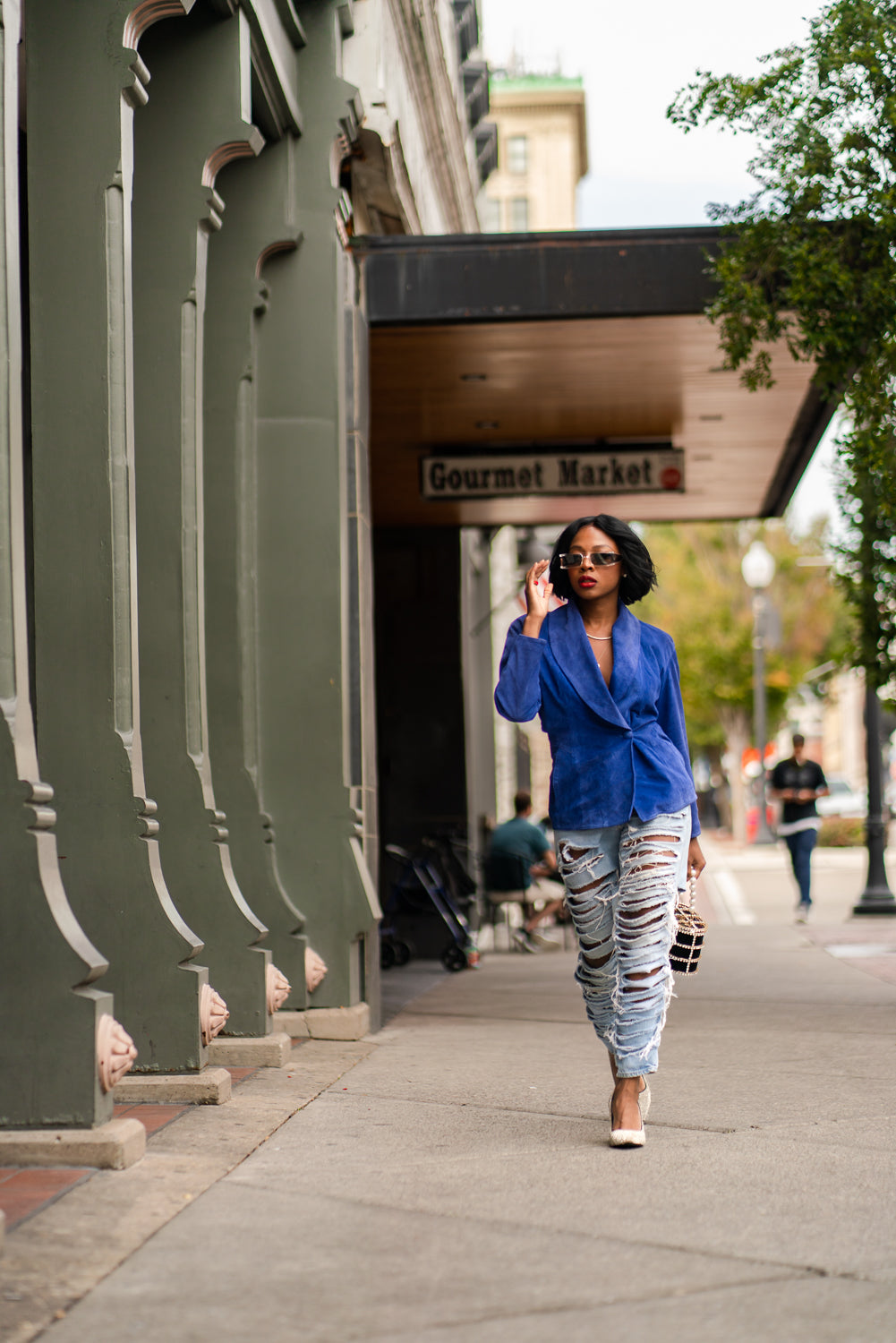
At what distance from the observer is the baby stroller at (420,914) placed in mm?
13344

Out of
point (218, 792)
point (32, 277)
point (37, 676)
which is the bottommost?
point (218, 792)

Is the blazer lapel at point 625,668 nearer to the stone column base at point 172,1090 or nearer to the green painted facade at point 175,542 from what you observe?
the green painted facade at point 175,542

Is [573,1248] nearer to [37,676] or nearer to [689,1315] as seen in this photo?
[689,1315]

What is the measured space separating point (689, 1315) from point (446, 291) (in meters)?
7.09

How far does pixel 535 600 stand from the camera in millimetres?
5371

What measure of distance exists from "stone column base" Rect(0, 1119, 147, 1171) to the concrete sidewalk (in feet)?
0.31

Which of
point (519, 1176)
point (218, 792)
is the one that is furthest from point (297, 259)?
point (519, 1176)

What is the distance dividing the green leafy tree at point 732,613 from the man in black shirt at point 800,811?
1273 inches

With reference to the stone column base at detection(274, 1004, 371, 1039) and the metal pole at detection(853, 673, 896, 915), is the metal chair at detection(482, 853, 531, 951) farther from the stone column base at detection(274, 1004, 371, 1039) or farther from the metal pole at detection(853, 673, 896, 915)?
the stone column base at detection(274, 1004, 371, 1039)

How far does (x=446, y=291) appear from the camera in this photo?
9.53 m

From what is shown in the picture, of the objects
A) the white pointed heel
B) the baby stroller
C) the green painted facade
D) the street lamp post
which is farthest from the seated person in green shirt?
the street lamp post

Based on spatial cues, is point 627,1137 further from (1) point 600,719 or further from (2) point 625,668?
(2) point 625,668

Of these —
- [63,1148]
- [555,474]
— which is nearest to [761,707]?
[555,474]

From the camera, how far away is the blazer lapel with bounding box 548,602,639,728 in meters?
5.29
